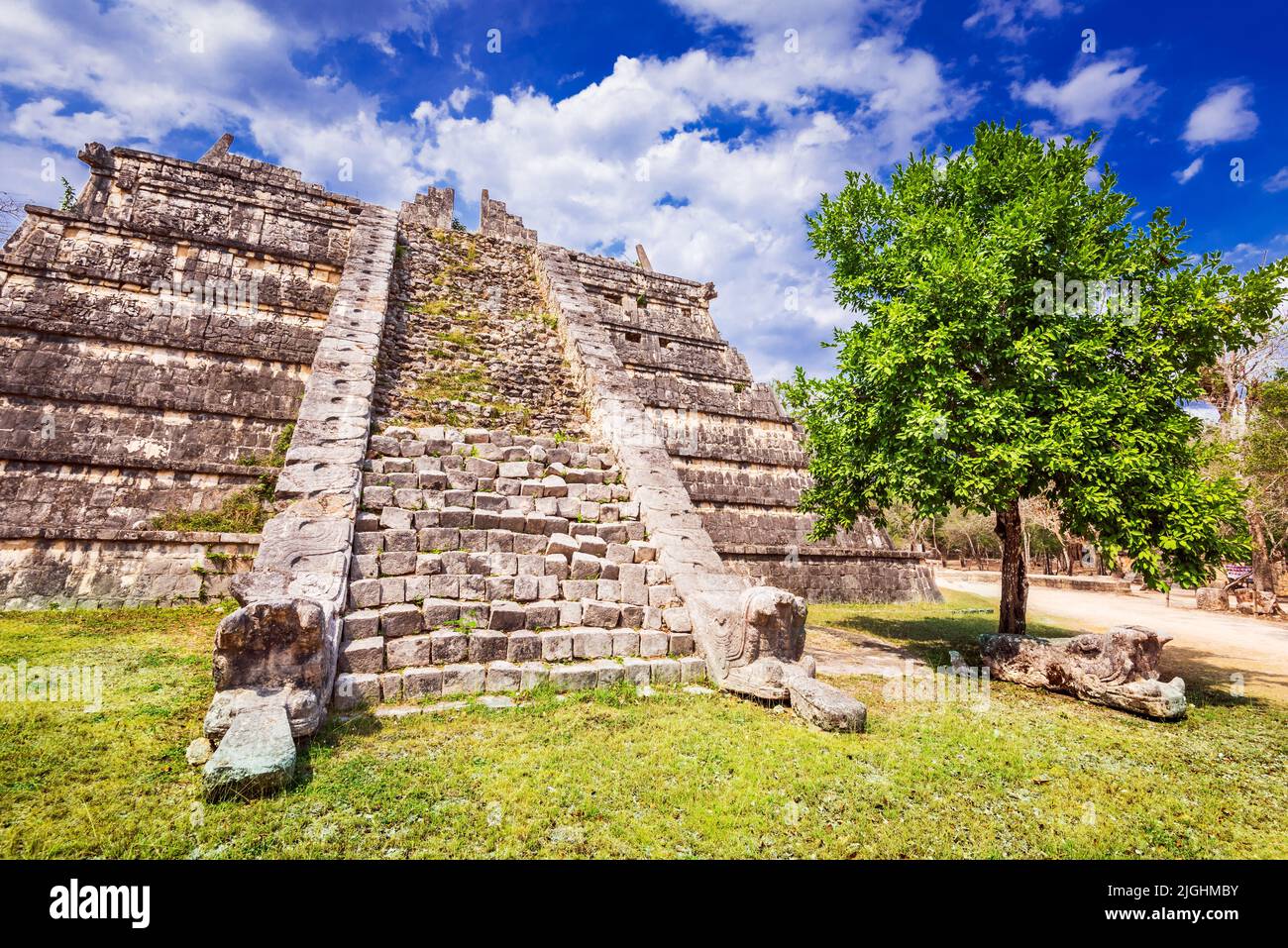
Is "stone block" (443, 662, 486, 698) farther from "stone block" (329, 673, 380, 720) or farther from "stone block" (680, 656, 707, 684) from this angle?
"stone block" (680, 656, 707, 684)

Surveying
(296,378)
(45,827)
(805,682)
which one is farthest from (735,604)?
(296,378)

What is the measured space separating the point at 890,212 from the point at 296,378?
11370 mm

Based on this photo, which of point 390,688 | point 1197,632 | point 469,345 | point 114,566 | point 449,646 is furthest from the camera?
point 1197,632

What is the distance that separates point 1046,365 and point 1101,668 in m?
3.92

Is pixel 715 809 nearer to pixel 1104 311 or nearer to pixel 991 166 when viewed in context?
pixel 1104 311

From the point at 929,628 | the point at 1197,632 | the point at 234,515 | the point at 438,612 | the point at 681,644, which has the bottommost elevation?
the point at 1197,632

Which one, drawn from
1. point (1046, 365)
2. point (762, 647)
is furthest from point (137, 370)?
point (1046, 365)

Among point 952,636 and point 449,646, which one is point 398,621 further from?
point 952,636

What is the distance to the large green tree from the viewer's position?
6.82 metres

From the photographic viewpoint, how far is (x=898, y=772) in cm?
433

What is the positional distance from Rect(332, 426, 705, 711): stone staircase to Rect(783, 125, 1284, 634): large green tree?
13.1 ft

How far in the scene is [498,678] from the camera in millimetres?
5688

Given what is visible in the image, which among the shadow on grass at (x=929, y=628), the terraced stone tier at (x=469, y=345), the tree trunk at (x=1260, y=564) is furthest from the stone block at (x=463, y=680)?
the tree trunk at (x=1260, y=564)

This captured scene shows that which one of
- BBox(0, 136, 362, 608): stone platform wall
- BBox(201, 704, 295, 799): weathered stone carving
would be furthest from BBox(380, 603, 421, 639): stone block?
BBox(0, 136, 362, 608): stone platform wall
